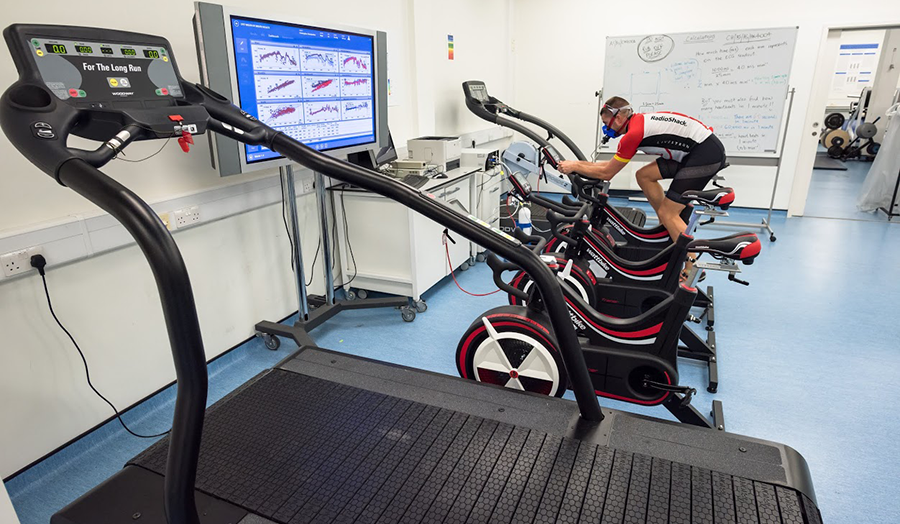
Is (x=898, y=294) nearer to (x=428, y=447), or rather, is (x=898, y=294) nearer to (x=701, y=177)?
(x=701, y=177)

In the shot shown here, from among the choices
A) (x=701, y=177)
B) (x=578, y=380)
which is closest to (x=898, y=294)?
(x=701, y=177)

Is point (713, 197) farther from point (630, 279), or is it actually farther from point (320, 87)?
point (320, 87)

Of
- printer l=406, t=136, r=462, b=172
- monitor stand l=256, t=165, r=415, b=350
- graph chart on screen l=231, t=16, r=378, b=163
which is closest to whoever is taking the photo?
graph chart on screen l=231, t=16, r=378, b=163

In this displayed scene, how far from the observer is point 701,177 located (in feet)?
11.6

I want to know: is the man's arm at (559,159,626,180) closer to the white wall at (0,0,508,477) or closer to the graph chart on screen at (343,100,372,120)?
the graph chart on screen at (343,100,372,120)

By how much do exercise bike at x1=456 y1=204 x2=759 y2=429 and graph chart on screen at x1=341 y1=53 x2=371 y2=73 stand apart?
172 cm

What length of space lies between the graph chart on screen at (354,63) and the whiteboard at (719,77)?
333 cm

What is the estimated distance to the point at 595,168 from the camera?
339cm

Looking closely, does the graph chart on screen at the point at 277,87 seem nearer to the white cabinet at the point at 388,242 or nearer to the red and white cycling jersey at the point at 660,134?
the white cabinet at the point at 388,242

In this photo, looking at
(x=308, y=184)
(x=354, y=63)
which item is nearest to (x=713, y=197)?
(x=354, y=63)

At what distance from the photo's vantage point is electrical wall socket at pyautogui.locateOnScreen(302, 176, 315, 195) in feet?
10.8

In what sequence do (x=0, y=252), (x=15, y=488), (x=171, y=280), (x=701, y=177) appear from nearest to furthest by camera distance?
(x=171, y=280) < (x=0, y=252) < (x=15, y=488) < (x=701, y=177)

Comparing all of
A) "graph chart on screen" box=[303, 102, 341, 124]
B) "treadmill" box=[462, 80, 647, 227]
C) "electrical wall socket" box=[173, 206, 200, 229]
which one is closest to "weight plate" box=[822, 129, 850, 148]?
"treadmill" box=[462, 80, 647, 227]

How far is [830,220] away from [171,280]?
6.45 metres
